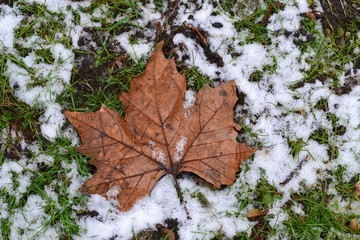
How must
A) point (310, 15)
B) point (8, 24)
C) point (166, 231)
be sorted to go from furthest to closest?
point (310, 15) → point (8, 24) → point (166, 231)

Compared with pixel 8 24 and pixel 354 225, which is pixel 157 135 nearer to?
pixel 8 24

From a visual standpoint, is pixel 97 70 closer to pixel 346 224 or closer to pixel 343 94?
pixel 343 94

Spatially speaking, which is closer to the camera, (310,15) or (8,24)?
(8,24)

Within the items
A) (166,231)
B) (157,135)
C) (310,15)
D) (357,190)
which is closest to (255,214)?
(166,231)

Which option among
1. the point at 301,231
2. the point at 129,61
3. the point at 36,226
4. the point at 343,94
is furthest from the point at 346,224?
the point at 36,226

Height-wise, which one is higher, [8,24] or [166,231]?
[8,24]
